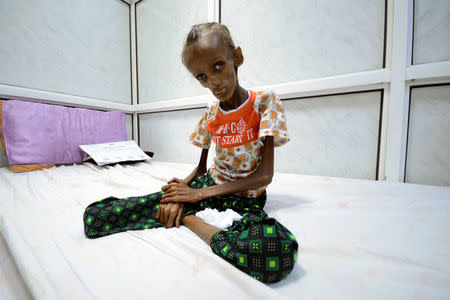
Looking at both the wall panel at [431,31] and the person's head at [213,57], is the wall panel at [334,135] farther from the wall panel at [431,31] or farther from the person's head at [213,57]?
the person's head at [213,57]

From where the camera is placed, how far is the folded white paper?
1196 millimetres

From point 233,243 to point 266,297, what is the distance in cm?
10

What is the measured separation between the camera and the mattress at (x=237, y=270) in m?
0.26

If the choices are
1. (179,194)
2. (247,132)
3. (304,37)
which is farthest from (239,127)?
(304,37)

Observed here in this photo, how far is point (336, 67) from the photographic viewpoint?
3.27ft

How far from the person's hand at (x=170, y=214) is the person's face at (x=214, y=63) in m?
0.30

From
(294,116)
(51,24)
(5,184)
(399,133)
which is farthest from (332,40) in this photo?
(51,24)

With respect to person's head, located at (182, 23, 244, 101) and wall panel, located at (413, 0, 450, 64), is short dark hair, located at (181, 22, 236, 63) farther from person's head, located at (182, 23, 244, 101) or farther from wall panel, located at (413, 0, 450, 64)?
wall panel, located at (413, 0, 450, 64)

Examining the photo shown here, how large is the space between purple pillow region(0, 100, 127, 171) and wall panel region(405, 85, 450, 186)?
1781 millimetres

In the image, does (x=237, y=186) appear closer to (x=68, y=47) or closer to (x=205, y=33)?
(x=205, y=33)

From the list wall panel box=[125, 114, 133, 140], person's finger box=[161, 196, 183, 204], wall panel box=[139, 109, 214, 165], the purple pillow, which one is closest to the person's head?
person's finger box=[161, 196, 183, 204]

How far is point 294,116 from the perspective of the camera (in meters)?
1.13

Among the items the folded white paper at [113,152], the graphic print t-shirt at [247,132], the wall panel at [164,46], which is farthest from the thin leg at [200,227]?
the wall panel at [164,46]

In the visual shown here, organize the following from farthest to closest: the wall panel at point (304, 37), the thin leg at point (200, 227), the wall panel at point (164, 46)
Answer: the wall panel at point (164, 46), the wall panel at point (304, 37), the thin leg at point (200, 227)
